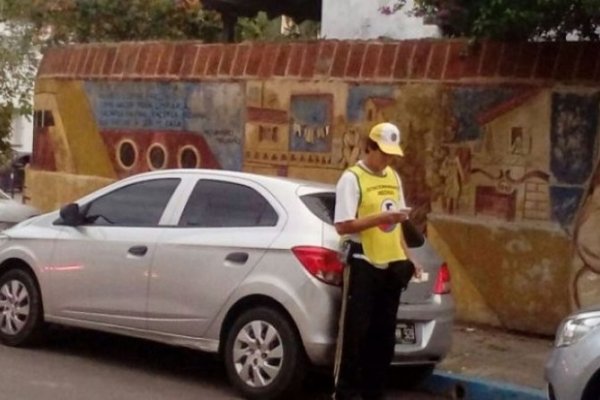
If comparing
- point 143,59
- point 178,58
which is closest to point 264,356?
point 178,58

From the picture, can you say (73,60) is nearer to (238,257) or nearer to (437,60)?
(437,60)

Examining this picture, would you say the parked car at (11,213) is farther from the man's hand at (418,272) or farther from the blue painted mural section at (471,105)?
the man's hand at (418,272)

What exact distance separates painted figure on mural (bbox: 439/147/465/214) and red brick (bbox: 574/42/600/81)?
145cm

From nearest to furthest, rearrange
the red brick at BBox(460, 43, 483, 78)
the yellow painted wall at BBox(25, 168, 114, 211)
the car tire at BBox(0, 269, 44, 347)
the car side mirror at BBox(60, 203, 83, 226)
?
the car side mirror at BBox(60, 203, 83, 226) < the car tire at BBox(0, 269, 44, 347) < the red brick at BBox(460, 43, 483, 78) < the yellow painted wall at BBox(25, 168, 114, 211)

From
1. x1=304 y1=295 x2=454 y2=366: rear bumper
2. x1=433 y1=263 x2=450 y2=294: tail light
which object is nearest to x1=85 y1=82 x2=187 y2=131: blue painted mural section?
x1=433 y1=263 x2=450 y2=294: tail light

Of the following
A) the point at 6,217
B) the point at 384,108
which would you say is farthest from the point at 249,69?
the point at 6,217

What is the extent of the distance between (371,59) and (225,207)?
393 cm

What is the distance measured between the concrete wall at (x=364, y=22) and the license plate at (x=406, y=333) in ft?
31.3

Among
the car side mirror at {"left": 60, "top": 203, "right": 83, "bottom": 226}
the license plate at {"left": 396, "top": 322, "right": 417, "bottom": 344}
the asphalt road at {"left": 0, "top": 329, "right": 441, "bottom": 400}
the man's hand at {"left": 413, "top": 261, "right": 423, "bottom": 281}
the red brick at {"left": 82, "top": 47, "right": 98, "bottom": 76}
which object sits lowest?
the asphalt road at {"left": 0, "top": 329, "right": 441, "bottom": 400}

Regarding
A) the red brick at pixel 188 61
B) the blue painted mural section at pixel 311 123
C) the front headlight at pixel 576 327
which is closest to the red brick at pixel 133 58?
the red brick at pixel 188 61

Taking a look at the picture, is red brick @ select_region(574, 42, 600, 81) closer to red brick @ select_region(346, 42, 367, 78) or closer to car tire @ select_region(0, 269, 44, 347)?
red brick @ select_region(346, 42, 367, 78)

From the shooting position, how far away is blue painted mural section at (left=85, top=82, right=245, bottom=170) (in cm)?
1498

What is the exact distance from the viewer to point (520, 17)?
37.2ft

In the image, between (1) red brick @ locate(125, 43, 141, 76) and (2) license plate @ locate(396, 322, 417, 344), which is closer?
(2) license plate @ locate(396, 322, 417, 344)
